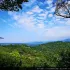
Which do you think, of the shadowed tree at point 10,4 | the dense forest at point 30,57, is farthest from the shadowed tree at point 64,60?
the shadowed tree at point 10,4

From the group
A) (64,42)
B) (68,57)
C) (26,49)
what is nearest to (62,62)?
(68,57)

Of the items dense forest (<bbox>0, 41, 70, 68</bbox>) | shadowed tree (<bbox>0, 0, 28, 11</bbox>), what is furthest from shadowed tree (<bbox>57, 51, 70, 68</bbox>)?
shadowed tree (<bbox>0, 0, 28, 11</bbox>)

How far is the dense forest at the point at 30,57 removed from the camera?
23.0 m

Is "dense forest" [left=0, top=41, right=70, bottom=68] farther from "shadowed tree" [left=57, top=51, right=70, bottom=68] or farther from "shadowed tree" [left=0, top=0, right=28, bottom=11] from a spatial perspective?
"shadowed tree" [left=0, top=0, right=28, bottom=11]

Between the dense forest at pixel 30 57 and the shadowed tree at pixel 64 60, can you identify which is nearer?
the dense forest at pixel 30 57

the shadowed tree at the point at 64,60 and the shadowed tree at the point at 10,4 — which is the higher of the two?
the shadowed tree at the point at 10,4

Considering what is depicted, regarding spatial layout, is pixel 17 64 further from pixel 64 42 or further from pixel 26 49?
pixel 64 42

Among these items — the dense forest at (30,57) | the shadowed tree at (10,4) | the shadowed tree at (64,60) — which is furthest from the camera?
the shadowed tree at (64,60)

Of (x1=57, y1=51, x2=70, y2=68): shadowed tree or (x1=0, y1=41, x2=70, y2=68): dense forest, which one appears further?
(x1=57, y1=51, x2=70, y2=68): shadowed tree

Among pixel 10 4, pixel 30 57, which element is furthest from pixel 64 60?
pixel 10 4

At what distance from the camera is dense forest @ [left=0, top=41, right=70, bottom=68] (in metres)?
23.0

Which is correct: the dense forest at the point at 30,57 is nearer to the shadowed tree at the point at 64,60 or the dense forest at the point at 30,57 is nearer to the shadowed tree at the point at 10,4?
the shadowed tree at the point at 64,60

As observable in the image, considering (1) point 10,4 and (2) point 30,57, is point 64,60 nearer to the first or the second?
(2) point 30,57

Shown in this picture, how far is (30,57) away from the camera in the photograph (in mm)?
26422
